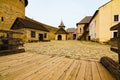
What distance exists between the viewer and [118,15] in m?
22.2

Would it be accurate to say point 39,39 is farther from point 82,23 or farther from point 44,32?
point 82,23

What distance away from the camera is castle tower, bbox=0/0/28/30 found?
21812mm

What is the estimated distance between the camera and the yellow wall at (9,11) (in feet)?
71.8

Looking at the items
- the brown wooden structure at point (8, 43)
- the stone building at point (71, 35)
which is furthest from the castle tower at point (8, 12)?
the stone building at point (71, 35)

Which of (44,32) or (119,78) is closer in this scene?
(119,78)

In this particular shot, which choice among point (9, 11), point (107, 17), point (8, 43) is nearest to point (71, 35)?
point (107, 17)

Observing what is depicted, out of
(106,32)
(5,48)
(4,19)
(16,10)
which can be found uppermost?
(16,10)

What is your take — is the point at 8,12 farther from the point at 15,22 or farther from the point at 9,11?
the point at 15,22

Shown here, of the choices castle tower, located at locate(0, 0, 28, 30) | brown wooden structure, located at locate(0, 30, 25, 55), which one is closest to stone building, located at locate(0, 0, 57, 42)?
castle tower, located at locate(0, 0, 28, 30)

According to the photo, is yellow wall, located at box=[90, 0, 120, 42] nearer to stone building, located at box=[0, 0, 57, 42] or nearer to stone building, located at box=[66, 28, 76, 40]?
stone building, located at box=[0, 0, 57, 42]

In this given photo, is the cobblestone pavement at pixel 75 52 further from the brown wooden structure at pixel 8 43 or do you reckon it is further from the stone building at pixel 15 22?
the stone building at pixel 15 22

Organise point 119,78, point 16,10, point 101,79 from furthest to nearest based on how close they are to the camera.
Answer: point 16,10 < point 101,79 < point 119,78

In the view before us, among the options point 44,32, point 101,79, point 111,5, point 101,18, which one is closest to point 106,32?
point 101,18

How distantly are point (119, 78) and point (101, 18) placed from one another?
21.7 meters
